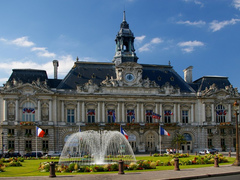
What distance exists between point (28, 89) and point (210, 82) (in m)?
37.8

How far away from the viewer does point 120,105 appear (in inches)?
2569

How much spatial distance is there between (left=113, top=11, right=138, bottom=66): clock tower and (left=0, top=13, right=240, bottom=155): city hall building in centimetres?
21

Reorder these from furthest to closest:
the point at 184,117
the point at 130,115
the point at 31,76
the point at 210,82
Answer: the point at 210,82 < the point at 184,117 < the point at 130,115 < the point at 31,76

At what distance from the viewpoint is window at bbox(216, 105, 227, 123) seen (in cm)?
6881

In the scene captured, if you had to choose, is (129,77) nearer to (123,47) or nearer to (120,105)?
(120,105)

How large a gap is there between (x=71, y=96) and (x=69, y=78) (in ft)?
13.8

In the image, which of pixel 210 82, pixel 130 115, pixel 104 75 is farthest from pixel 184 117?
pixel 104 75

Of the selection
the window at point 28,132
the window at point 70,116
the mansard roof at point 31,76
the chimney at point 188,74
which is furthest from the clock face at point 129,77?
the window at point 28,132

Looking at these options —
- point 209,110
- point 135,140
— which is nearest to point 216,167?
point 135,140

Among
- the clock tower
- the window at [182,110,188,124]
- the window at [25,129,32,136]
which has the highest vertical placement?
the clock tower

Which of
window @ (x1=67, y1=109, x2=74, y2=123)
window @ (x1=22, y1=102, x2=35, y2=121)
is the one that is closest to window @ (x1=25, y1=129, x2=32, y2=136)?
window @ (x1=22, y1=102, x2=35, y2=121)

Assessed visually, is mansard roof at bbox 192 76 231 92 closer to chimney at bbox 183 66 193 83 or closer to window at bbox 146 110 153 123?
chimney at bbox 183 66 193 83

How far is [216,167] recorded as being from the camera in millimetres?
30906

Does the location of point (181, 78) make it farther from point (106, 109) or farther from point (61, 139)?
point (61, 139)
